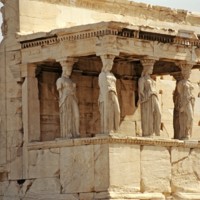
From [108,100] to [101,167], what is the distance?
4.02 ft

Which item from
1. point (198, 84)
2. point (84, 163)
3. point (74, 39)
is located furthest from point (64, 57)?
point (198, 84)

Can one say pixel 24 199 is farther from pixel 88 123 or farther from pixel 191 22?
pixel 191 22

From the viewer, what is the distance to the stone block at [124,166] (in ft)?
82.6

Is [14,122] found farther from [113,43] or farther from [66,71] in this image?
[113,43]

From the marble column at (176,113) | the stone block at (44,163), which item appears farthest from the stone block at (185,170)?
the stone block at (44,163)

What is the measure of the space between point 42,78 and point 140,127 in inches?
99.1

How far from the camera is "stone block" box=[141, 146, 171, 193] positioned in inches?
1019

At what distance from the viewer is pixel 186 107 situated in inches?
1062

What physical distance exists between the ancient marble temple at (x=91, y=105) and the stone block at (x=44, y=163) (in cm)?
2

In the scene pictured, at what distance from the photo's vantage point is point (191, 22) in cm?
3022

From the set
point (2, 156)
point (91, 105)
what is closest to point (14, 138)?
point (2, 156)

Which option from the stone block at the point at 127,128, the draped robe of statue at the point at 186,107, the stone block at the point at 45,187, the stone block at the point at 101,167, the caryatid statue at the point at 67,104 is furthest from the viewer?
the stone block at the point at 127,128

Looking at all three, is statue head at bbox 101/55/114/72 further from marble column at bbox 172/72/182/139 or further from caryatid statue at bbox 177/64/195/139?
marble column at bbox 172/72/182/139

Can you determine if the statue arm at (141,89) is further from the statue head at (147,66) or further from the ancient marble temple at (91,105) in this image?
the statue head at (147,66)
